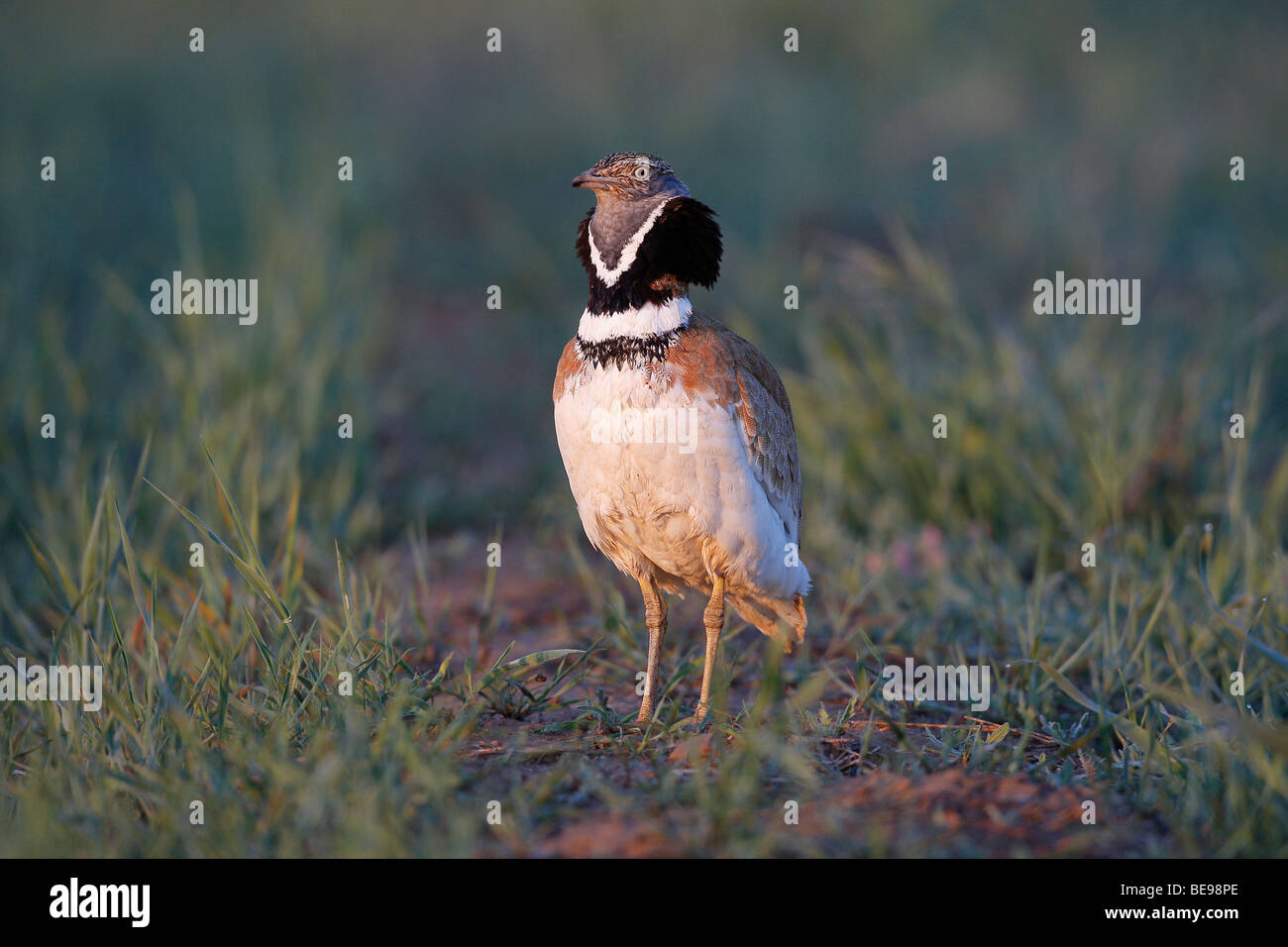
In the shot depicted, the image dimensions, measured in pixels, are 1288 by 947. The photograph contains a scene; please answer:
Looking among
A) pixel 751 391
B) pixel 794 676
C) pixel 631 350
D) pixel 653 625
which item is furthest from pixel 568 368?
pixel 794 676

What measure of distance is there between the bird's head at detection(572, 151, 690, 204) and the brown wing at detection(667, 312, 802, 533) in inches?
Answer: 15.5

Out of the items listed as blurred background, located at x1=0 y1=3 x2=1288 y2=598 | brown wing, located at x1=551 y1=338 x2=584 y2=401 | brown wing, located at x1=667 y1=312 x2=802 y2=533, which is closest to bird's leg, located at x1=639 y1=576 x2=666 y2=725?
brown wing, located at x1=667 y1=312 x2=802 y2=533

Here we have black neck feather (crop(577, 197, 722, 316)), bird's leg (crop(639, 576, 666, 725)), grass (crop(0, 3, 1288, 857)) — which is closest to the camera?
grass (crop(0, 3, 1288, 857))

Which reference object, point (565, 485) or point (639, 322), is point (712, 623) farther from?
point (565, 485)

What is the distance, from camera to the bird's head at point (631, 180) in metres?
3.83

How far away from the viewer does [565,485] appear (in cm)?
625

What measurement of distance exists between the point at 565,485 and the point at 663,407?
8.72ft

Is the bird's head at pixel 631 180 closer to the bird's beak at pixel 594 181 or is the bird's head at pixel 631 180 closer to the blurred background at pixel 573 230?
the bird's beak at pixel 594 181

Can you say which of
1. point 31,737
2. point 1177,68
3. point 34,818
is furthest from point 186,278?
point 1177,68

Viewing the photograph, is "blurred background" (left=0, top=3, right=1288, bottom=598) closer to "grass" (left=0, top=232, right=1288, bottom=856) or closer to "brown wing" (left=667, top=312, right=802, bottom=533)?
"grass" (left=0, top=232, right=1288, bottom=856)

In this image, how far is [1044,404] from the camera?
555 cm

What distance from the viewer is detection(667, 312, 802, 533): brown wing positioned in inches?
147

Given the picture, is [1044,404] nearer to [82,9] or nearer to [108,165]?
[108,165]

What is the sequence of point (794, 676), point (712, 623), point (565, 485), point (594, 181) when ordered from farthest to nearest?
point (565, 485)
point (794, 676)
point (712, 623)
point (594, 181)
